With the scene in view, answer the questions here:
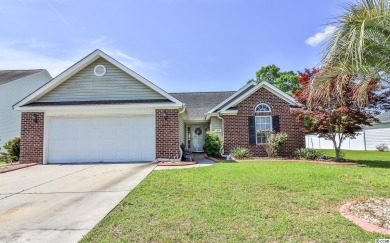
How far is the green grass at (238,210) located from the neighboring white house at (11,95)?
54.7 ft

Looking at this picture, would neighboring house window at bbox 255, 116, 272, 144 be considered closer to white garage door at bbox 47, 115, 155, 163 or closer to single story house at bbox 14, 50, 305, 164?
single story house at bbox 14, 50, 305, 164

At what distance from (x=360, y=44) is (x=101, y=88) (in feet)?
36.8

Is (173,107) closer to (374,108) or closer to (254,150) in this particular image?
(254,150)

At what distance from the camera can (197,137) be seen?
20.2m

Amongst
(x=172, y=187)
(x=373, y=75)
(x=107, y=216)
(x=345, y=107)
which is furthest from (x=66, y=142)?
(x=345, y=107)

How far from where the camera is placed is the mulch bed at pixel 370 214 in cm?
384

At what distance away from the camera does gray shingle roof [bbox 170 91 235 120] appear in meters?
20.7

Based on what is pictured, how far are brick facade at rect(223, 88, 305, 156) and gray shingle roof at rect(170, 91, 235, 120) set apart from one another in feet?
16.6

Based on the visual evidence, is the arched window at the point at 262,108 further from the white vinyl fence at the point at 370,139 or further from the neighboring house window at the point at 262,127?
the white vinyl fence at the point at 370,139

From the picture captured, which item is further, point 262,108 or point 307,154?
point 262,108

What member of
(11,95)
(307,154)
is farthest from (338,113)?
(11,95)

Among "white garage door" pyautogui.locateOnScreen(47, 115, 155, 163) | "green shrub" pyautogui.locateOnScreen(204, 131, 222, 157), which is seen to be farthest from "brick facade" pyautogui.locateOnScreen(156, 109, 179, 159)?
"green shrub" pyautogui.locateOnScreen(204, 131, 222, 157)

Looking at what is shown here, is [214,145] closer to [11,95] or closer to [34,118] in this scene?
[34,118]

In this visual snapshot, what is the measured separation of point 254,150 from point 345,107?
17.0 ft
